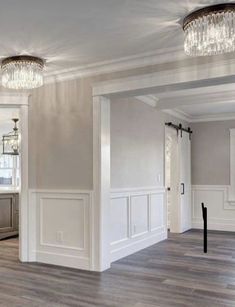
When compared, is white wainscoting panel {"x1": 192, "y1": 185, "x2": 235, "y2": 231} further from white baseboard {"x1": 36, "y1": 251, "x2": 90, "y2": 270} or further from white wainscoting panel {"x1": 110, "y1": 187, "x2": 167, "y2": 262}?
white baseboard {"x1": 36, "y1": 251, "x2": 90, "y2": 270}

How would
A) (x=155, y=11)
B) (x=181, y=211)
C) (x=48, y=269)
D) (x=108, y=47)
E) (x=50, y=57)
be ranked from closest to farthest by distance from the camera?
(x=155, y=11) → (x=108, y=47) → (x=50, y=57) → (x=48, y=269) → (x=181, y=211)

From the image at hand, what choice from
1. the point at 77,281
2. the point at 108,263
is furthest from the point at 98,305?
the point at 108,263

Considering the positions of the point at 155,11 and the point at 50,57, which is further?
the point at 50,57

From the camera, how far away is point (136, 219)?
17.4 ft

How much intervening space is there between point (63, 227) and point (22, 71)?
6.62 ft

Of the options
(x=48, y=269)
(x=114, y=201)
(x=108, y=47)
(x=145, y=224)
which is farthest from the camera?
(x=145, y=224)

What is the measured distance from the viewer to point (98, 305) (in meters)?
3.09

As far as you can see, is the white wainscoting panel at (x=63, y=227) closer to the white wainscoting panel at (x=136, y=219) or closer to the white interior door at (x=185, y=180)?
the white wainscoting panel at (x=136, y=219)

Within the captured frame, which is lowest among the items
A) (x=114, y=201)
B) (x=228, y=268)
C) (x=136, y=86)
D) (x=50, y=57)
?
(x=228, y=268)

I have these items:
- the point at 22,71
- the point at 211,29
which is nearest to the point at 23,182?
the point at 22,71

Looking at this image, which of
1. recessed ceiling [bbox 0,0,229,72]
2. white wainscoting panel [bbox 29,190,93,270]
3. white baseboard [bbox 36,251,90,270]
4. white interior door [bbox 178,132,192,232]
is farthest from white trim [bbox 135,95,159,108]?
white baseboard [bbox 36,251,90,270]

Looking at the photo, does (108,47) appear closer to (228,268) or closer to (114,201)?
(114,201)

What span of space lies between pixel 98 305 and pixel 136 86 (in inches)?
91.3

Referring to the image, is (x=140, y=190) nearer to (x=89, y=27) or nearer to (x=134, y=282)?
(x=134, y=282)
